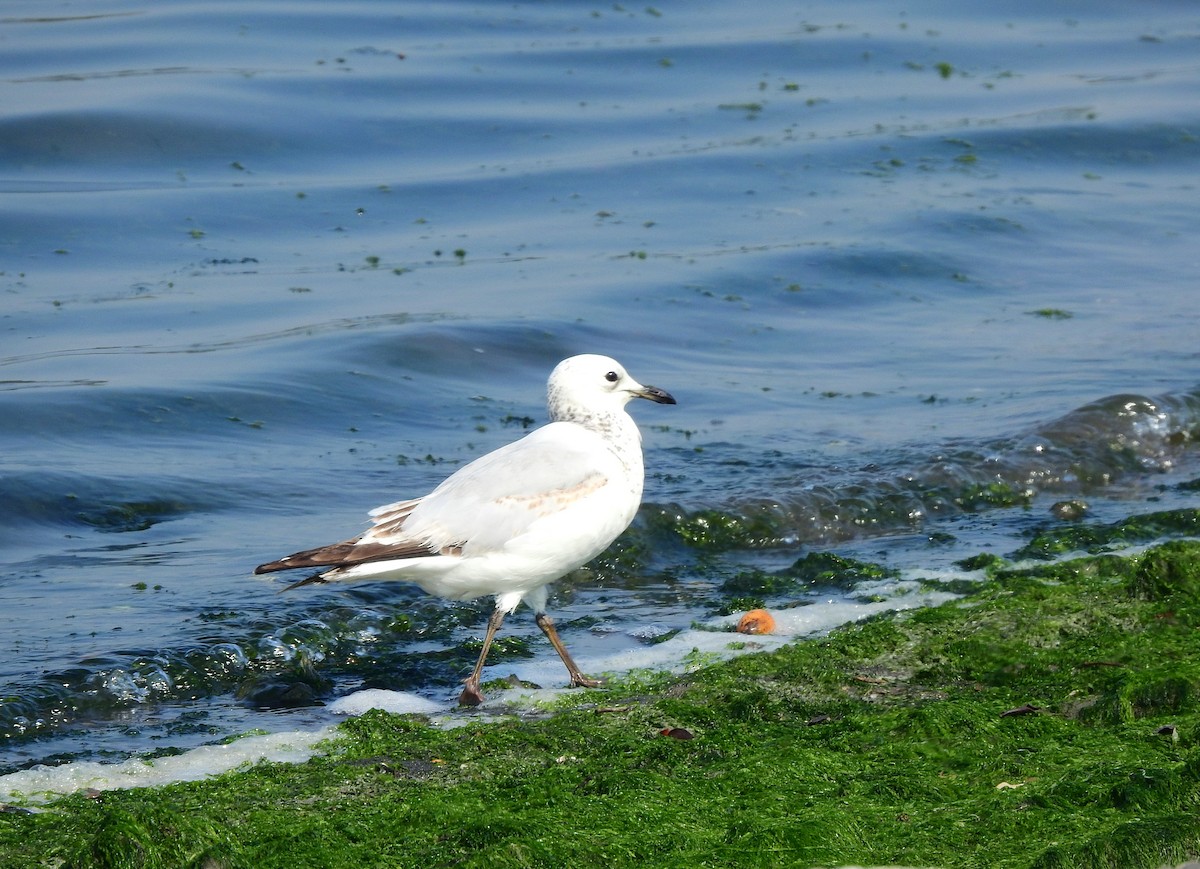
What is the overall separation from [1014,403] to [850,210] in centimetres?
485

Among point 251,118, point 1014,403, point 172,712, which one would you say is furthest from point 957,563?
point 251,118

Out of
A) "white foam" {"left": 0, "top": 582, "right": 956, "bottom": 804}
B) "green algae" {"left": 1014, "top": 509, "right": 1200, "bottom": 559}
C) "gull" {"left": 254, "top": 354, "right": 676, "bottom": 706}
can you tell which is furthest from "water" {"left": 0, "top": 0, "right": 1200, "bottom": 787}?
"gull" {"left": 254, "top": 354, "right": 676, "bottom": 706}

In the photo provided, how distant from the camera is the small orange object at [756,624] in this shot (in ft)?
21.3

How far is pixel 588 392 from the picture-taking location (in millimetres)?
6500

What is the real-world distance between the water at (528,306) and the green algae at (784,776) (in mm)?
989

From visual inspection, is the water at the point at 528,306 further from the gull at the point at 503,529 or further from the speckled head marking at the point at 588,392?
the speckled head marking at the point at 588,392

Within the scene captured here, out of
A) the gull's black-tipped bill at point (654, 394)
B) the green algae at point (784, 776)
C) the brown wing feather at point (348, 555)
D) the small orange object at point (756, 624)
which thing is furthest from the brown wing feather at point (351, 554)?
the small orange object at point (756, 624)

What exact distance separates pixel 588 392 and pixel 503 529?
0.88m

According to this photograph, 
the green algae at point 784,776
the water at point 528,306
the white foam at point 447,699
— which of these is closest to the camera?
the green algae at point 784,776

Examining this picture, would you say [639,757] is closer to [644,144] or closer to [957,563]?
[957,563]

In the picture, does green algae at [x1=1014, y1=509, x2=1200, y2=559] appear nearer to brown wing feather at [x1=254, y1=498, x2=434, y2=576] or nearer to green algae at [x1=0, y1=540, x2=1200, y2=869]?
green algae at [x1=0, y1=540, x2=1200, y2=869]

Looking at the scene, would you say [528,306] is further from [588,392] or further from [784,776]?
[784,776]

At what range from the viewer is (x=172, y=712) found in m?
6.05

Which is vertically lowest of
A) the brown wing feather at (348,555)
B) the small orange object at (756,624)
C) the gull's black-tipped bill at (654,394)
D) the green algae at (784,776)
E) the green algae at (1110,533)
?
the green algae at (1110,533)
